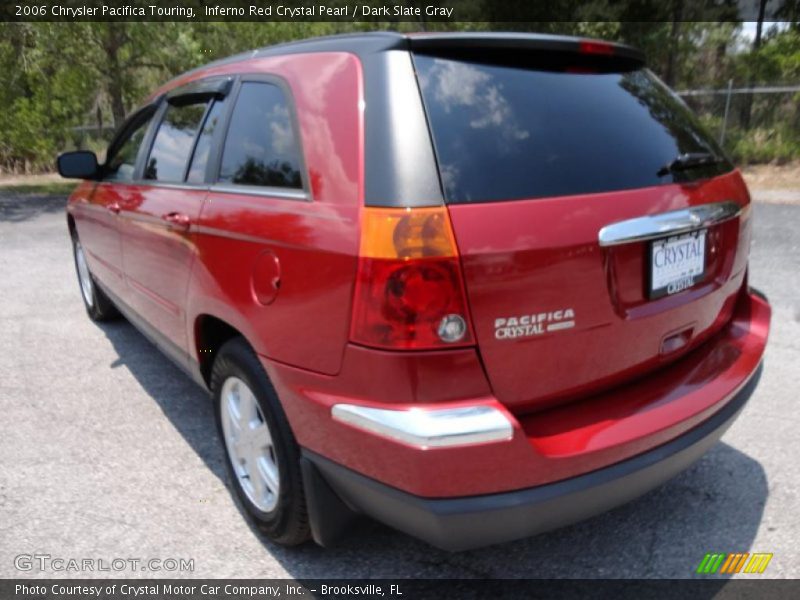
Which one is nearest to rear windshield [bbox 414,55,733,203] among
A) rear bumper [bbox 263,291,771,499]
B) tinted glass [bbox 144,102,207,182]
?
rear bumper [bbox 263,291,771,499]

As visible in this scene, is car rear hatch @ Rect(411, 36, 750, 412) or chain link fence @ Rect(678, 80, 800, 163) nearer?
car rear hatch @ Rect(411, 36, 750, 412)

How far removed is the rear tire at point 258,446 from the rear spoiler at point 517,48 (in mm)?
1219

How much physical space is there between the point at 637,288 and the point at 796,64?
1624 centimetres

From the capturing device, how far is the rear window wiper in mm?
2193

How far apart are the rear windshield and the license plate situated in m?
0.21

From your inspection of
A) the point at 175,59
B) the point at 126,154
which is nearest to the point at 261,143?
the point at 126,154

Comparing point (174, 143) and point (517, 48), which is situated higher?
point (517, 48)

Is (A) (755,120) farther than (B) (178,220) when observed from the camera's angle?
Yes

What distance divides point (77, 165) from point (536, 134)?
3.30 metres

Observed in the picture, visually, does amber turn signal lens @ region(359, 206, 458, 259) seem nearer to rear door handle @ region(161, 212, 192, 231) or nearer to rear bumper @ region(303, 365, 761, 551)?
rear bumper @ region(303, 365, 761, 551)

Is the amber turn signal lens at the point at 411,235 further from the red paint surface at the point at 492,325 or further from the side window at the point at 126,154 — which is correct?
the side window at the point at 126,154

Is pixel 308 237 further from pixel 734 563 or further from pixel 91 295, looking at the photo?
pixel 91 295

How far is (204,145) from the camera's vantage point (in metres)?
2.84

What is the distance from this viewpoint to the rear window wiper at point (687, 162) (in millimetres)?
2193
